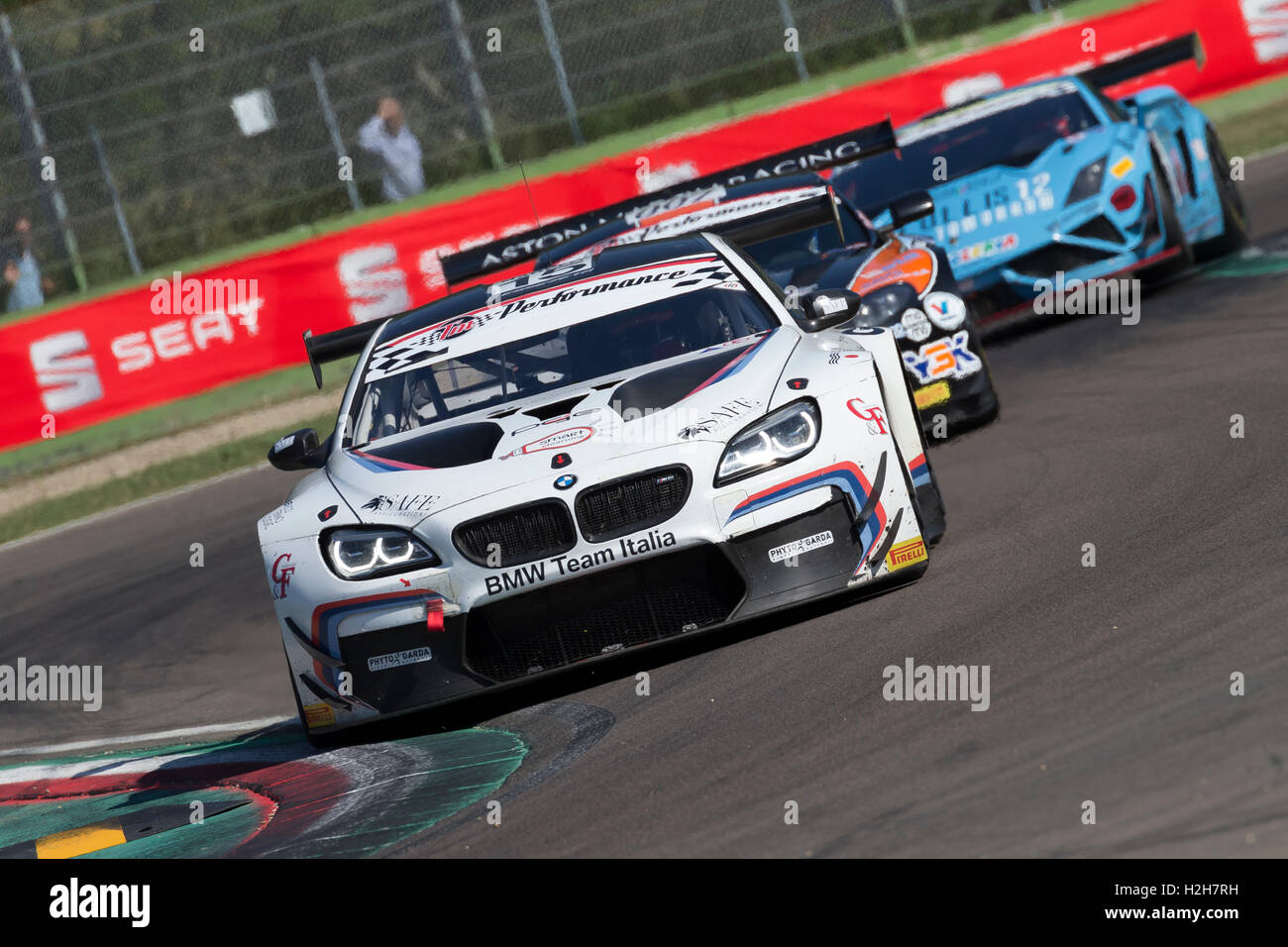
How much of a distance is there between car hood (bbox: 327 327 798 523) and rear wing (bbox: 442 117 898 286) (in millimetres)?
3337

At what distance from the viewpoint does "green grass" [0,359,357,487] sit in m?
15.5

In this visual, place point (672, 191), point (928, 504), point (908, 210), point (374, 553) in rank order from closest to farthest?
point (374, 553) < point (928, 504) < point (908, 210) < point (672, 191)

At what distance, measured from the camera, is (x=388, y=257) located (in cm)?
1634

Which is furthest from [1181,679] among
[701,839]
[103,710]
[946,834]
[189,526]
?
[189,526]

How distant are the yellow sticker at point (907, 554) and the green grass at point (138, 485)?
8.81 metres

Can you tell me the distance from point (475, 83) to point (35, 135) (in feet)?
13.2

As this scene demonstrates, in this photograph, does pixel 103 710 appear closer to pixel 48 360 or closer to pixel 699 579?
pixel 699 579

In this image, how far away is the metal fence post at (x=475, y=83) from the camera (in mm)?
17078

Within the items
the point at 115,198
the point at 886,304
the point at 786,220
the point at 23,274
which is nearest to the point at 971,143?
the point at 886,304

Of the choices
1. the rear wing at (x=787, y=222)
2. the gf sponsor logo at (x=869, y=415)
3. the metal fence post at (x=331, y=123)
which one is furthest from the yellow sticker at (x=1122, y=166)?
the metal fence post at (x=331, y=123)

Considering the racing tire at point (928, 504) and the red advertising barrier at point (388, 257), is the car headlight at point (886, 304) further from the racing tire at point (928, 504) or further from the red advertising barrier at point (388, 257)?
the red advertising barrier at point (388, 257)

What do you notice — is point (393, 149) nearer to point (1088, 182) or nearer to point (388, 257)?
point (388, 257)

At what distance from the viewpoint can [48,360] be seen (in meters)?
15.8

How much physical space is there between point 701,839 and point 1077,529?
9.43 ft
